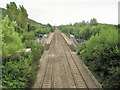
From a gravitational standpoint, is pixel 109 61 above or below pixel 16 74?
above

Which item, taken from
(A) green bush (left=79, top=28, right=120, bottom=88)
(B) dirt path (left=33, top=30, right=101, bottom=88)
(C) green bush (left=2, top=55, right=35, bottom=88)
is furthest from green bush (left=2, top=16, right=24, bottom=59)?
(A) green bush (left=79, top=28, right=120, bottom=88)

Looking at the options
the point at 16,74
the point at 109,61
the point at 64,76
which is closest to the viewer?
the point at 16,74

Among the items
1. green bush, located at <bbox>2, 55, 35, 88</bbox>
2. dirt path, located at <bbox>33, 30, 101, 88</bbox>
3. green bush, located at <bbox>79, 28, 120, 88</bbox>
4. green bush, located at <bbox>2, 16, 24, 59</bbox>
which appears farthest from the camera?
dirt path, located at <bbox>33, 30, 101, 88</bbox>

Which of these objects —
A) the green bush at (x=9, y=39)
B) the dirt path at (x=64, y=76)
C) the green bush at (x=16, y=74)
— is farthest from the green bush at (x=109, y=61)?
the green bush at (x=9, y=39)

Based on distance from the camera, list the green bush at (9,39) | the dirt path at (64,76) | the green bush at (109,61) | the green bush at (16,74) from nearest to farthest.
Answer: the green bush at (16,74), the green bush at (109,61), the green bush at (9,39), the dirt path at (64,76)

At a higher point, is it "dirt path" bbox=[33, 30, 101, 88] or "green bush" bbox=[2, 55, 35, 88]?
"green bush" bbox=[2, 55, 35, 88]

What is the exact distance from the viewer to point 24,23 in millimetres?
41344

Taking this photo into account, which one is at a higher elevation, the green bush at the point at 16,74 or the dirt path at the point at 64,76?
the green bush at the point at 16,74

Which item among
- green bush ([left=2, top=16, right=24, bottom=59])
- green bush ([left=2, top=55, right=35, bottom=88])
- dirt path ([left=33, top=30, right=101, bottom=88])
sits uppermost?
green bush ([left=2, top=16, right=24, bottom=59])

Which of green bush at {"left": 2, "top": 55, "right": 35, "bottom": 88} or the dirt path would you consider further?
the dirt path

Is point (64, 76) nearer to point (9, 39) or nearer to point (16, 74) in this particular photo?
point (9, 39)

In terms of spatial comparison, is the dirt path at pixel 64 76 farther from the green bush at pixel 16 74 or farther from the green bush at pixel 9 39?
the green bush at pixel 9 39

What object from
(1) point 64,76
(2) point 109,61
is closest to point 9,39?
(1) point 64,76

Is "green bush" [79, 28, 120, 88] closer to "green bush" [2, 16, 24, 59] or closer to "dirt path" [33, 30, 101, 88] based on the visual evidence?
"dirt path" [33, 30, 101, 88]
